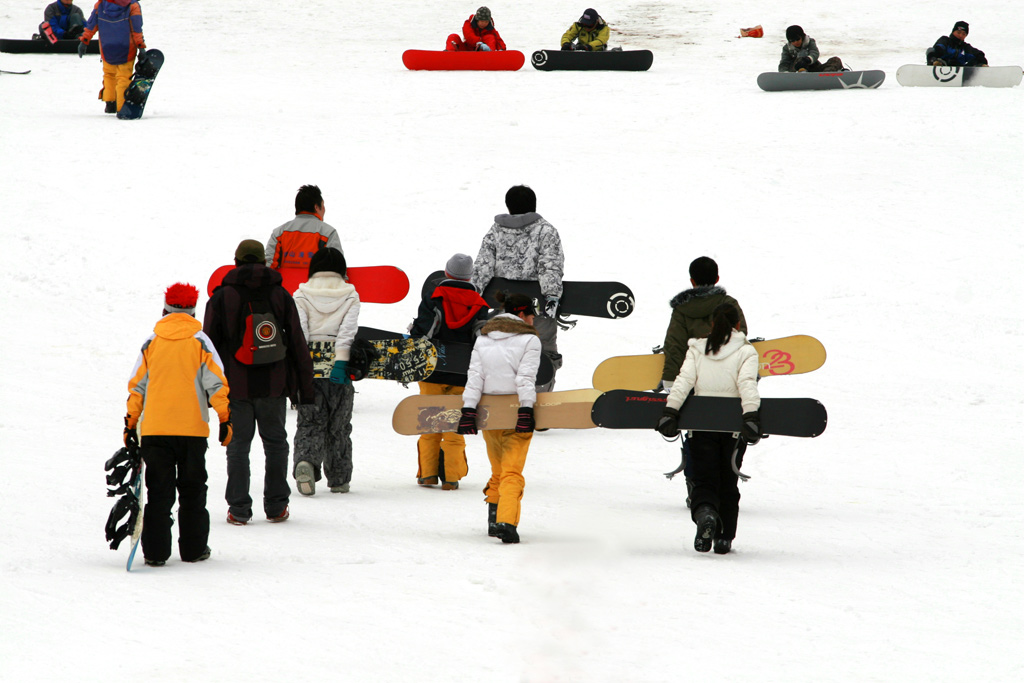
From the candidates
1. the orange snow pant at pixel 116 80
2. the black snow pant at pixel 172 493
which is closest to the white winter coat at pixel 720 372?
the black snow pant at pixel 172 493

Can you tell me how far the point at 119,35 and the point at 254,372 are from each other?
1036cm

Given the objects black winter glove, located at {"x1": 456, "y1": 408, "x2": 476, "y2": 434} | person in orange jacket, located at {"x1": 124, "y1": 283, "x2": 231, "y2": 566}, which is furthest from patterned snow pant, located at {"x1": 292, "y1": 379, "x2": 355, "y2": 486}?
person in orange jacket, located at {"x1": 124, "y1": 283, "x2": 231, "y2": 566}

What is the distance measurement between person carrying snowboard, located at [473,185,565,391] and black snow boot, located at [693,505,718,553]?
244 cm

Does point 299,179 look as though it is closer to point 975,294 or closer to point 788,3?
point 975,294

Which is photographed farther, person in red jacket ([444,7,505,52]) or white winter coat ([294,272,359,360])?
person in red jacket ([444,7,505,52])

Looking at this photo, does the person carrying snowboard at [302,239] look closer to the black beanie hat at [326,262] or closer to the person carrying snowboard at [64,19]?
the black beanie hat at [326,262]

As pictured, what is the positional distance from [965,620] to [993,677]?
2.12 ft

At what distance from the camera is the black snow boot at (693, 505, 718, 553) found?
5.43 m

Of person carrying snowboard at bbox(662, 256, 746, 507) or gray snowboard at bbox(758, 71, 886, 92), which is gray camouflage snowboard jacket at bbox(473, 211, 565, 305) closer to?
person carrying snowboard at bbox(662, 256, 746, 507)

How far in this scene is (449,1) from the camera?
27844 mm

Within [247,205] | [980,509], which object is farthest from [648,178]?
[980,509]

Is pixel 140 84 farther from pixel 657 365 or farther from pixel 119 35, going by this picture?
pixel 657 365

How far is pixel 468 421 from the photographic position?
565 cm

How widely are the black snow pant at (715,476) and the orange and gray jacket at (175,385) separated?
227cm
